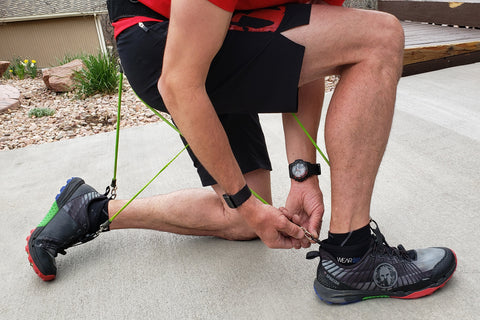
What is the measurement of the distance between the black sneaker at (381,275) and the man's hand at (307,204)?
0.44 feet

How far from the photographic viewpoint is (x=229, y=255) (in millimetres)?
1540

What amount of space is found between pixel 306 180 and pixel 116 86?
13.7 ft

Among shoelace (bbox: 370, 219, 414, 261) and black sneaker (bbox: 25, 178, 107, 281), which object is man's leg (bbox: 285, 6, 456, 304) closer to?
shoelace (bbox: 370, 219, 414, 261)

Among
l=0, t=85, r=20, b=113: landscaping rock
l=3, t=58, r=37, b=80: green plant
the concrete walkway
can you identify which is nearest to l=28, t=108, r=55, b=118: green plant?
l=0, t=85, r=20, b=113: landscaping rock

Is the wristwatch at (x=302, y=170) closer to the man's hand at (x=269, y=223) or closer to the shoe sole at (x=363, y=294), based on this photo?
the man's hand at (x=269, y=223)

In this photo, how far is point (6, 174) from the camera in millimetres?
2607

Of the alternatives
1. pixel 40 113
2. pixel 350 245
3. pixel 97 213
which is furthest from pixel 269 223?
pixel 40 113

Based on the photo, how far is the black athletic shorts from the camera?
1.09 metres

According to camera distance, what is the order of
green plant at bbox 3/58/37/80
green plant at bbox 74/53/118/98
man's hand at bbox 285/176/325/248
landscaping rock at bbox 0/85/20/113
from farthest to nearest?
1. green plant at bbox 3/58/37/80
2. green plant at bbox 74/53/118/98
3. landscaping rock at bbox 0/85/20/113
4. man's hand at bbox 285/176/325/248

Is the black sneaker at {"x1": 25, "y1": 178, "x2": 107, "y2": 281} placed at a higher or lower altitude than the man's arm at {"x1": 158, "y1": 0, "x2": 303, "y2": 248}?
lower

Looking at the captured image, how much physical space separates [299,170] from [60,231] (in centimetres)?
90

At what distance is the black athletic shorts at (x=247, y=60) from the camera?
3.59 ft

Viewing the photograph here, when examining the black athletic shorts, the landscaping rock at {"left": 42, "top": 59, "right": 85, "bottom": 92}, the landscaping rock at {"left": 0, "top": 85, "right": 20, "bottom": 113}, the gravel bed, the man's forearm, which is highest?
the black athletic shorts

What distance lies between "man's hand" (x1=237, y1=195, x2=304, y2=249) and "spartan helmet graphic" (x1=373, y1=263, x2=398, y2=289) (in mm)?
238
